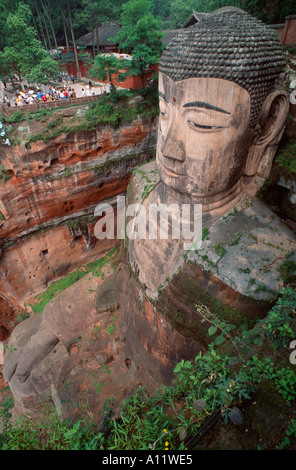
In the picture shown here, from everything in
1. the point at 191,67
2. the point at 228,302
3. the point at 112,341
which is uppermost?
the point at 191,67

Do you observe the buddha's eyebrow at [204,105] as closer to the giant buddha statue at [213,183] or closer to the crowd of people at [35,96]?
the giant buddha statue at [213,183]

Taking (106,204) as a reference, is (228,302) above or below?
above

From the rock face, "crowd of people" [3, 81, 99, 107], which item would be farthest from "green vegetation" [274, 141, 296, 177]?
"crowd of people" [3, 81, 99, 107]

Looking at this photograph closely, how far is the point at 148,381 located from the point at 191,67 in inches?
286

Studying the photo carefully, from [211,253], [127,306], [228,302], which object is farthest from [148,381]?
[211,253]

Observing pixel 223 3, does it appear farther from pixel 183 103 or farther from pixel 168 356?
pixel 168 356

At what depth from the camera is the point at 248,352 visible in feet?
12.8

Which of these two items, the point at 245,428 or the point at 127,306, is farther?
the point at 127,306

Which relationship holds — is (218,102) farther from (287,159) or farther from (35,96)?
(35,96)

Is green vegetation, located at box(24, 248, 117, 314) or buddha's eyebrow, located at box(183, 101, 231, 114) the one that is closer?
buddha's eyebrow, located at box(183, 101, 231, 114)

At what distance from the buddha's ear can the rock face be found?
28.0 feet

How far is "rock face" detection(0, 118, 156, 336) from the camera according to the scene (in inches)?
476

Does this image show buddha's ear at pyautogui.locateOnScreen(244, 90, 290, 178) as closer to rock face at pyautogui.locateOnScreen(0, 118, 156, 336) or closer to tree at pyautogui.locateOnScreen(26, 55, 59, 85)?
rock face at pyautogui.locateOnScreen(0, 118, 156, 336)

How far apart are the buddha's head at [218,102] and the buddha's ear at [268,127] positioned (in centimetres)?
2
